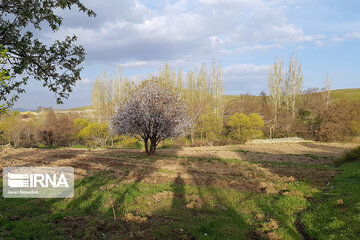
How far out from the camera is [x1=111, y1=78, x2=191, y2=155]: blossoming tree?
1978cm

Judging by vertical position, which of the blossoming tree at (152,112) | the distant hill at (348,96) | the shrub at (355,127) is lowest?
the shrub at (355,127)

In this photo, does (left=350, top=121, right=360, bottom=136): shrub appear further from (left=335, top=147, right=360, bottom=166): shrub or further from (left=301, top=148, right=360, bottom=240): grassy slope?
(left=301, top=148, right=360, bottom=240): grassy slope

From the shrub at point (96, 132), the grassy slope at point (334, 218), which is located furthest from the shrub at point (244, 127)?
the grassy slope at point (334, 218)

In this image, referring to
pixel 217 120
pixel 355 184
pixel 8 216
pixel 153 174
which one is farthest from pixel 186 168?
pixel 217 120

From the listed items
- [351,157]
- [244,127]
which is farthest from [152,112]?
[244,127]

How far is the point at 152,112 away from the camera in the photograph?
1973 centimetres

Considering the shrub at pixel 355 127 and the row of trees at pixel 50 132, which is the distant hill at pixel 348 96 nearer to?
the shrub at pixel 355 127

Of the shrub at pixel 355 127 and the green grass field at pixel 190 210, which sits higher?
the shrub at pixel 355 127

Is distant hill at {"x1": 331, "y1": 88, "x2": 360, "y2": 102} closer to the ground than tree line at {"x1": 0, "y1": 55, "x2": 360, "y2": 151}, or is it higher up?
higher up

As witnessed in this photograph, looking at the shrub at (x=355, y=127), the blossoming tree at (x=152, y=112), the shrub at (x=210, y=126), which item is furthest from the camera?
the shrub at (x=210, y=126)

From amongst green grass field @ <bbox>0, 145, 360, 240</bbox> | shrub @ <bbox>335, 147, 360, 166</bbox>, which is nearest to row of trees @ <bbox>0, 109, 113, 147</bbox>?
green grass field @ <bbox>0, 145, 360, 240</bbox>

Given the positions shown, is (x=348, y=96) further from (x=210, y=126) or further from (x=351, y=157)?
(x=351, y=157)

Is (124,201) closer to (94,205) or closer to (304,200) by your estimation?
(94,205)

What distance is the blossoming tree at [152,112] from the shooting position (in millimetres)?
19781
